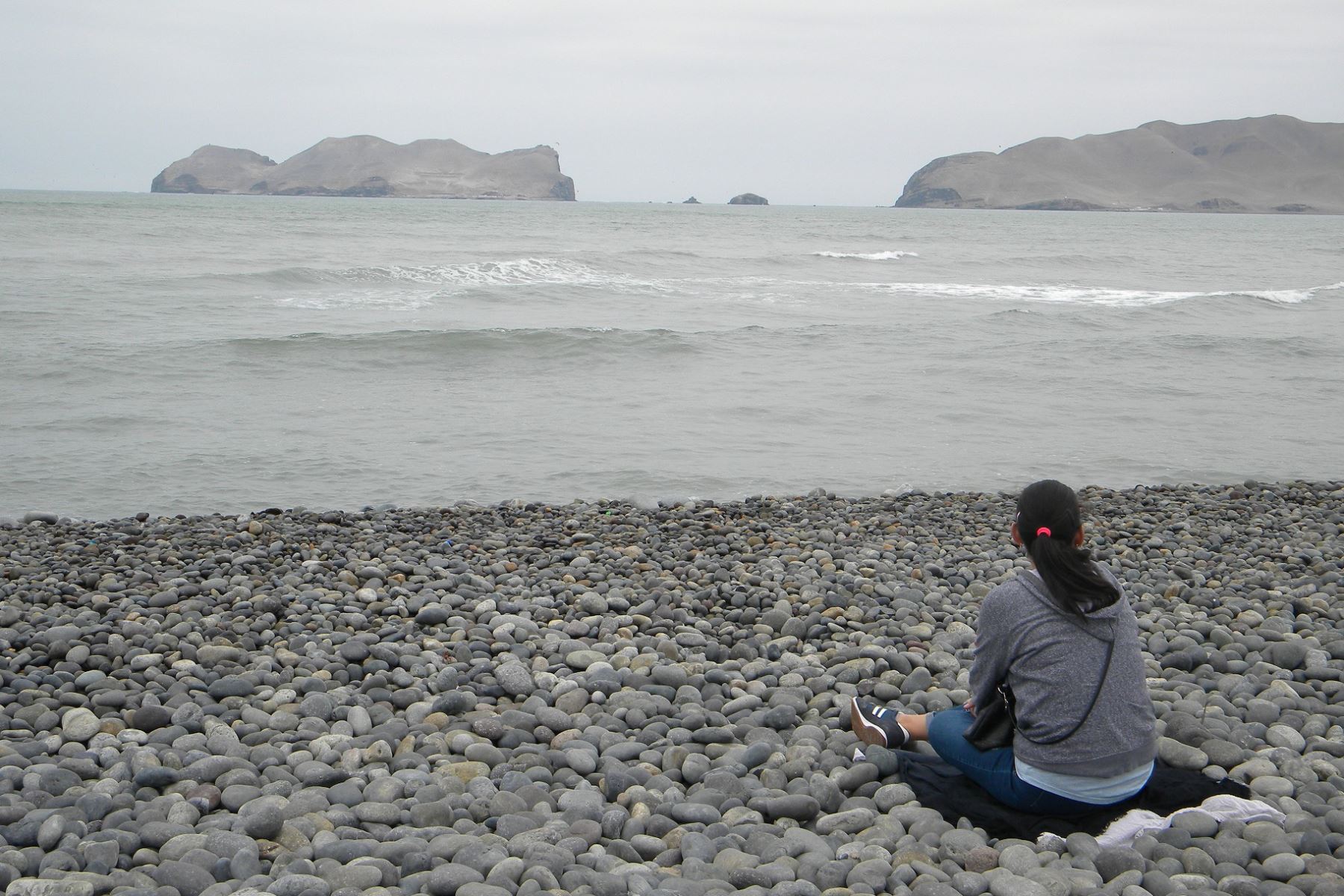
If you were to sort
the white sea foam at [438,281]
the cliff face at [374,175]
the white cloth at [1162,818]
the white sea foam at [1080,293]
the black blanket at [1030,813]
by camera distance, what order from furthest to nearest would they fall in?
the cliff face at [374,175] → the white sea foam at [1080,293] → the white sea foam at [438,281] → the black blanket at [1030,813] → the white cloth at [1162,818]

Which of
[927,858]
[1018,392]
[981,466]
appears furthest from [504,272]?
[927,858]

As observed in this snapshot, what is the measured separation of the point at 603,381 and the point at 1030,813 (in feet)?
40.5

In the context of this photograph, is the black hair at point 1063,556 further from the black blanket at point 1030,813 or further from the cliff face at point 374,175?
the cliff face at point 374,175

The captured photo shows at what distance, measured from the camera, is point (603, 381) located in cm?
1555

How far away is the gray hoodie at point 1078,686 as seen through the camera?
3.50 meters

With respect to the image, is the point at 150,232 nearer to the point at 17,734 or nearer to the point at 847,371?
the point at 847,371

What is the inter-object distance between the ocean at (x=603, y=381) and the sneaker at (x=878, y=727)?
552 centimetres

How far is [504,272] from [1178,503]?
76.4ft

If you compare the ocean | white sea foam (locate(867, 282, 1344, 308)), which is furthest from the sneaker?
white sea foam (locate(867, 282, 1344, 308))

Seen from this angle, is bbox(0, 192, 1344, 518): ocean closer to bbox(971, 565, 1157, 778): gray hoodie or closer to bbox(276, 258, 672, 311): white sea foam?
bbox(276, 258, 672, 311): white sea foam

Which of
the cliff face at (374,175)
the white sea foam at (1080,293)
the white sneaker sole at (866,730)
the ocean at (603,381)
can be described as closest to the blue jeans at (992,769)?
the white sneaker sole at (866,730)

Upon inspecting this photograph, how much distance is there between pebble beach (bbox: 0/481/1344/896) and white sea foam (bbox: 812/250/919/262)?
35.3 m

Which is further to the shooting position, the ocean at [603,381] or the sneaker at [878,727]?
the ocean at [603,381]

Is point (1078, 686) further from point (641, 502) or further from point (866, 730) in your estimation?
point (641, 502)
